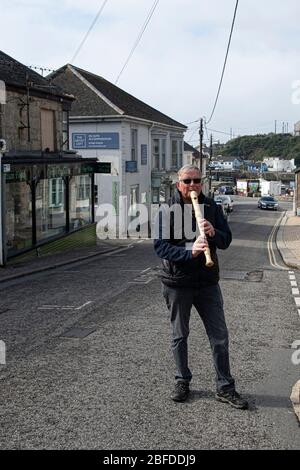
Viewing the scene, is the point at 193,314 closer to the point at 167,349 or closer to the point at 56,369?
Answer: the point at 167,349

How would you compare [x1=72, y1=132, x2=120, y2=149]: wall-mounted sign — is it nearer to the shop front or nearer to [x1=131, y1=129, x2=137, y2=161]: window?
[x1=131, y1=129, x2=137, y2=161]: window

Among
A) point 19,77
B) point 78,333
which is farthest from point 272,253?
point 78,333

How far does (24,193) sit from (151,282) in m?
6.59

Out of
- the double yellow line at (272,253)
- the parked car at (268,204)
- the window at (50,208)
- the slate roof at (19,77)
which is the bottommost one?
the double yellow line at (272,253)

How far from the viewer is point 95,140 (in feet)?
104

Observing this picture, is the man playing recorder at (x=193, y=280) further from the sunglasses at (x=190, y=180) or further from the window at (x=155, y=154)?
the window at (x=155, y=154)

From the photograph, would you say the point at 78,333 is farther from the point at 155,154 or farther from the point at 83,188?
the point at 155,154

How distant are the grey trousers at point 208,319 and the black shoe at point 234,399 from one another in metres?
0.04

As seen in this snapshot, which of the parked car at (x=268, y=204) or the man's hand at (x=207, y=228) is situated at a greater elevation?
the man's hand at (x=207, y=228)

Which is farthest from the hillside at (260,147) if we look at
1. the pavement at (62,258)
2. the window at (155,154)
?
the pavement at (62,258)

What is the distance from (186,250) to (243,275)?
9510mm

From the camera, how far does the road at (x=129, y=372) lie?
14.7 ft

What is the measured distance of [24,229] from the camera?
697 inches
